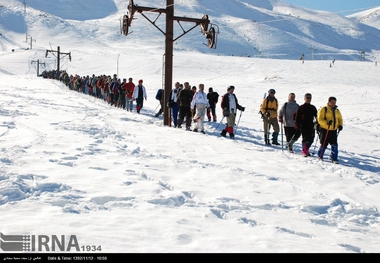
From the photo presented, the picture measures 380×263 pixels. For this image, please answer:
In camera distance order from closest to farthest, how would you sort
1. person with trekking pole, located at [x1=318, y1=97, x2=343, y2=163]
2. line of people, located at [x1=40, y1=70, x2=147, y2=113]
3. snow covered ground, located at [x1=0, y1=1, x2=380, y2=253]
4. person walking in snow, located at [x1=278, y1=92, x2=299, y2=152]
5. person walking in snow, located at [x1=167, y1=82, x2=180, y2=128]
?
snow covered ground, located at [x1=0, y1=1, x2=380, y2=253] → person with trekking pole, located at [x1=318, y1=97, x2=343, y2=163] → person walking in snow, located at [x1=278, y1=92, x2=299, y2=152] → person walking in snow, located at [x1=167, y1=82, x2=180, y2=128] → line of people, located at [x1=40, y1=70, x2=147, y2=113]

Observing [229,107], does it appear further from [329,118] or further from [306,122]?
[329,118]

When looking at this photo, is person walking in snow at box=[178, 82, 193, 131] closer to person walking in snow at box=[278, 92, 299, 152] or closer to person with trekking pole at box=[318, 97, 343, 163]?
person walking in snow at box=[278, 92, 299, 152]

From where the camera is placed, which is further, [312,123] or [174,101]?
[174,101]

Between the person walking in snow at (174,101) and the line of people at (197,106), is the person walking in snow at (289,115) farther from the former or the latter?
the person walking in snow at (174,101)

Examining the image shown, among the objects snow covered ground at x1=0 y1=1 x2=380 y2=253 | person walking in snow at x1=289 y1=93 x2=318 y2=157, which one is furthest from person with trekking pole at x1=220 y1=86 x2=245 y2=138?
person walking in snow at x1=289 y1=93 x2=318 y2=157

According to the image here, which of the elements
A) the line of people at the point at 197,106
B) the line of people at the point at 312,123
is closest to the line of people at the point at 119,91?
the line of people at the point at 197,106

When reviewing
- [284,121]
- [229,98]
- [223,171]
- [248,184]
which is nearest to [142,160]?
[223,171]

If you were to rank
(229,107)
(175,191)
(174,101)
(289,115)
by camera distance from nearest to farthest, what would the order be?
1. (175,191)
2. (289,115)
3. (229,107)
4. (174,101)

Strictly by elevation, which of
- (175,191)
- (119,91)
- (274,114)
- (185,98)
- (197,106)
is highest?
(119,91)

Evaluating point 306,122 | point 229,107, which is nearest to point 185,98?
point 229,107

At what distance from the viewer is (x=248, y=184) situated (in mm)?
6941

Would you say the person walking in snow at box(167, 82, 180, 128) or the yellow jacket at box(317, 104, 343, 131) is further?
the person walking in snow at box(167, 82, 180, 128)

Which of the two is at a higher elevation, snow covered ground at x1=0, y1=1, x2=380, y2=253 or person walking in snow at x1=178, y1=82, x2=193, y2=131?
person walking in snow at x1=178, y1=82, x2=193, y2=131

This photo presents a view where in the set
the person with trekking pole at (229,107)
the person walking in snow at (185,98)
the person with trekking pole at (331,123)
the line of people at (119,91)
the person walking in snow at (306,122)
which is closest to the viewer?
the person with trekking pole at (331,123)
